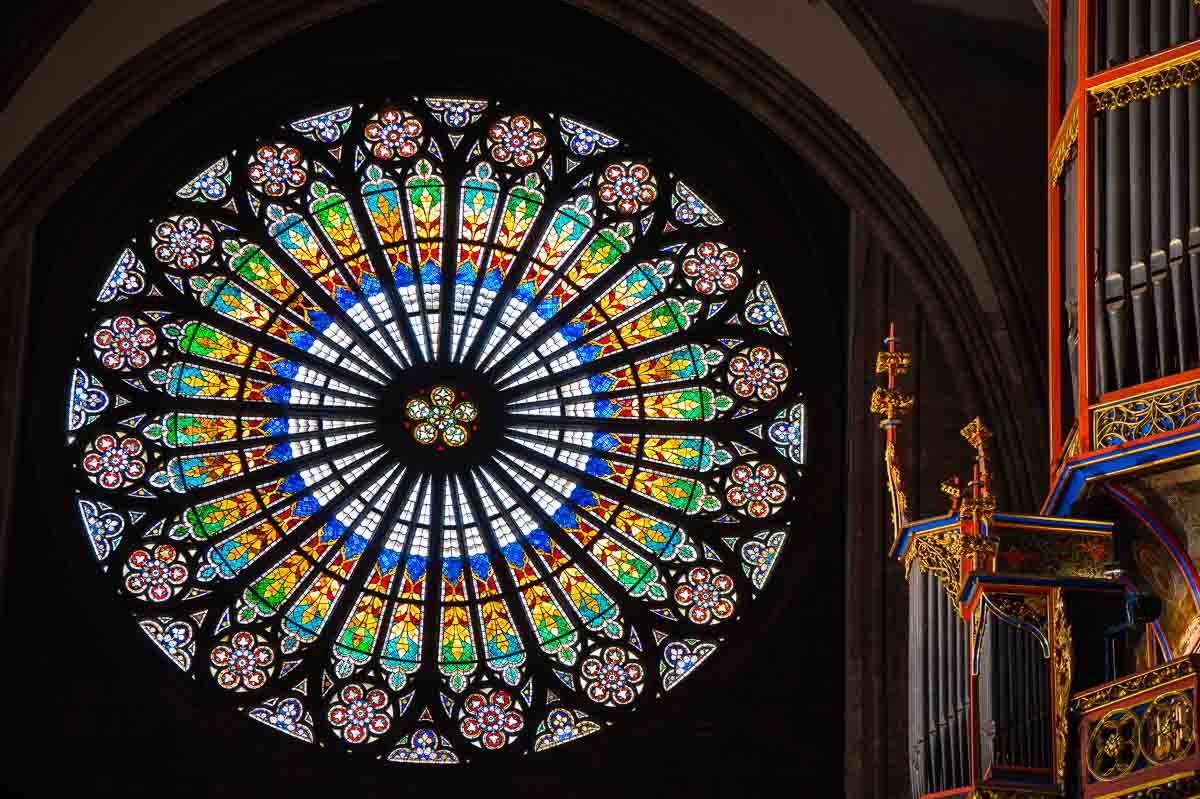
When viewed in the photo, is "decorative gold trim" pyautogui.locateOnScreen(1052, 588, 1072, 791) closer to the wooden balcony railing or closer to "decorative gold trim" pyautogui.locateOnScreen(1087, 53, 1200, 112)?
the wooden balcony railing

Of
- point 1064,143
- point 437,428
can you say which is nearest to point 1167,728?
point 1064,143

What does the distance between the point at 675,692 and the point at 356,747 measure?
2.03 meters

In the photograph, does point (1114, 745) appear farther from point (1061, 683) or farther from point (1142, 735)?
point (1061, 683)

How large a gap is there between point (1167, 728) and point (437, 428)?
9.38 meters

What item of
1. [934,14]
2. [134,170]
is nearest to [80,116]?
[134,170]

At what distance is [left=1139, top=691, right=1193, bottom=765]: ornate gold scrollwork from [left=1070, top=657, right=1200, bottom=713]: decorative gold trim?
54 mm

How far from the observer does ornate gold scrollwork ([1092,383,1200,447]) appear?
750 cm

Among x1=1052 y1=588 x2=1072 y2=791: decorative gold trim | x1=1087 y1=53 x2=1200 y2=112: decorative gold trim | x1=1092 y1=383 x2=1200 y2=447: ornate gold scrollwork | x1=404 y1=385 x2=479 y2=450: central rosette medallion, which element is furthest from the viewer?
x1=404 y1=385 x2=479 y2=450: central rosette medallion

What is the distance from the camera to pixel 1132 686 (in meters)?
7.70

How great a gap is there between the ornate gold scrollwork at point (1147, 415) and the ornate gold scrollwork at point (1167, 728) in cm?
82

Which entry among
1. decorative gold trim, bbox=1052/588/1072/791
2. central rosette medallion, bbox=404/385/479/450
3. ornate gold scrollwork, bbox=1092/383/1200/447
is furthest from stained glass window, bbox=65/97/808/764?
ornate gold scrollwork, bbox=1092/383/1200/447

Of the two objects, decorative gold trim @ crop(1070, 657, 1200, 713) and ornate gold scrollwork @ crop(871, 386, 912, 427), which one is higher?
ornate gold scrollwork @ crop(871, 386, 912, 427)

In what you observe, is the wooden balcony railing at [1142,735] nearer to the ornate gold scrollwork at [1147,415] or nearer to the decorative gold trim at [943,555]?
the ornate gold scrollwork at [1147,415]

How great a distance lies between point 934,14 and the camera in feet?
43.8
